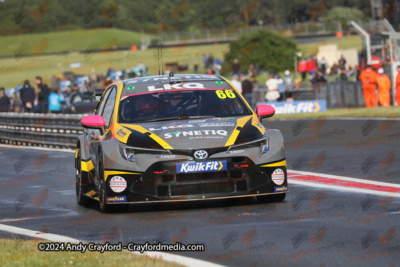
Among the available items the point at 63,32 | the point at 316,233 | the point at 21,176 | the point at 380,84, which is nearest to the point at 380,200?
the point at 316,233

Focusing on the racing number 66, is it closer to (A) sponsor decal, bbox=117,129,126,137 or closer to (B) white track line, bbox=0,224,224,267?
(A) sponsor decal, bbox=117,129,126,137

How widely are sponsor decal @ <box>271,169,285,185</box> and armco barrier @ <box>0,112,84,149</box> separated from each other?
540 inches

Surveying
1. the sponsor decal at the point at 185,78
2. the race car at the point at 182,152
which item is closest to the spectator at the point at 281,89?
the sponsor decal at the point at 185,78

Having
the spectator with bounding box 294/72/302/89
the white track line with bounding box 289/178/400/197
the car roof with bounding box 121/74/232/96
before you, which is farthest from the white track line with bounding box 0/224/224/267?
the spectator with bounding box 294/72/302/89

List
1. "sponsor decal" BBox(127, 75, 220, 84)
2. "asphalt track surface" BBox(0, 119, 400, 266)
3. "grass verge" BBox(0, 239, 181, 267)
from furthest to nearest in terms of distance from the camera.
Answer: "sponsor decal" BBox(127, 75, 220, 84)
"asphalt track surface" BBox(0, 119, 400, 266)
"grass verge" BBox(0, 239, 181, 267)

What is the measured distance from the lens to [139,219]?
9.41 m

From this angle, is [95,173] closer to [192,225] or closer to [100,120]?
[100,120]

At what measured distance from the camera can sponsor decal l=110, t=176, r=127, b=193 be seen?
31.9 feet

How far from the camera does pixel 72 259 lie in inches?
270

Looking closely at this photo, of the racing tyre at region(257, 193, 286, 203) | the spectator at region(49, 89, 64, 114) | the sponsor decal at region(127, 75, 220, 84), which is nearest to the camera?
the racing tyre at region(257, 193, 286, 203)

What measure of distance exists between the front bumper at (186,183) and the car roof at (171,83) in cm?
165

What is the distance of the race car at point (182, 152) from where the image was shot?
9.59 m

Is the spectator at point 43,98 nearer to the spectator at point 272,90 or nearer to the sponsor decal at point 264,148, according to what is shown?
the spectator at point 272,90

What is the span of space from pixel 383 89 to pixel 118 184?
76.6 ft
